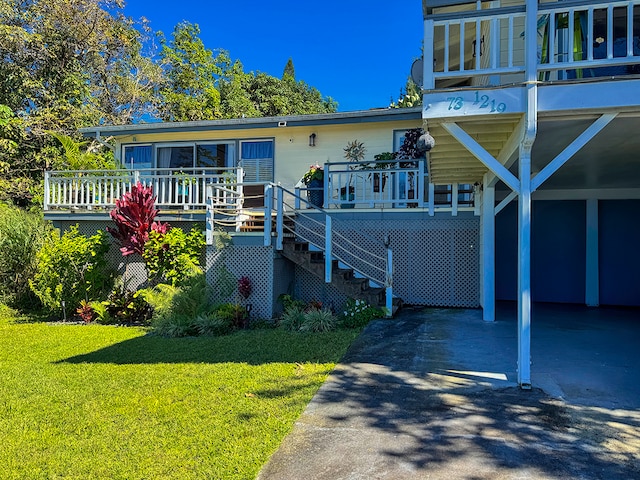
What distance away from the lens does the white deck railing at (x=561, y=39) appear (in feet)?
13.4

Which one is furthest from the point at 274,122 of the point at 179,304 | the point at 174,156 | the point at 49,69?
the point at 49,69

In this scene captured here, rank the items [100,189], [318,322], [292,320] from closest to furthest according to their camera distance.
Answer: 1. [318,322]
2. [292,320]
3. [100,189]

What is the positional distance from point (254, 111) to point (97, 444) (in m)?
26.4

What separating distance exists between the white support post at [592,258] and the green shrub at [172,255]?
321 inches

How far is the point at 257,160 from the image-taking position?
39.4ft

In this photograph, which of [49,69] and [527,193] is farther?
[49,69]

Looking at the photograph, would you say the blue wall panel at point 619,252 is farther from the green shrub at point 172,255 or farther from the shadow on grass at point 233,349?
the green shrub at point 172,255

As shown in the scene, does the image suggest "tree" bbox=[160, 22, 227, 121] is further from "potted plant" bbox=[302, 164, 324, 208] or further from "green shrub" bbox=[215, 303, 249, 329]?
"green shrub" bbox=[215, 303, 249, 329]

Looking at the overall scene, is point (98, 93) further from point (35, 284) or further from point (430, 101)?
point (430, 101)

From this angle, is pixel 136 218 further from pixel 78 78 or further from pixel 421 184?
pixel 78 78

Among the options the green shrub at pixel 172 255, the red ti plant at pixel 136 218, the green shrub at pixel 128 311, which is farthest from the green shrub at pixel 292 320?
the red ti plant at pixel 136 218

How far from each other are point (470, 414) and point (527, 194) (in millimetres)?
2170

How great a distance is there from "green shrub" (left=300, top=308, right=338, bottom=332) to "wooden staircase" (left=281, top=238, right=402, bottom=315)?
84 cm

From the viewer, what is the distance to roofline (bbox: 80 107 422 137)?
34.3ft
